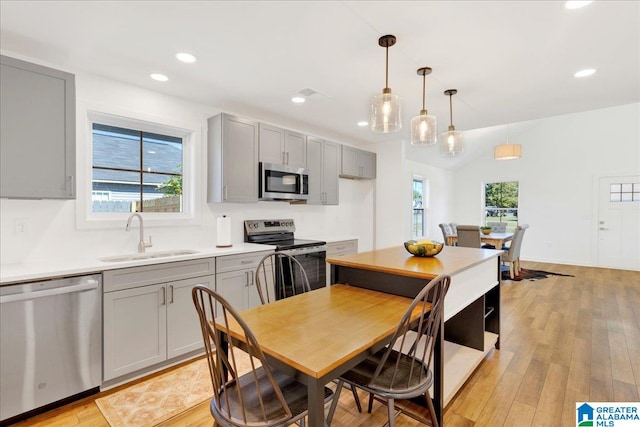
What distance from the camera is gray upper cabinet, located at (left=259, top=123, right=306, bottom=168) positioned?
11.9 feet

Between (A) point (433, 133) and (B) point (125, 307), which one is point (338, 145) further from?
(B) point (125, 307)

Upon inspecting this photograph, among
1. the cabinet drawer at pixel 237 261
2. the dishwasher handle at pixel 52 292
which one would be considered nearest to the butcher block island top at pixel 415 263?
the cabinet drawer at pixel 237 261

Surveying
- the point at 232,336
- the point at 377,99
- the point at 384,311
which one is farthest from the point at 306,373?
the point at 377,99

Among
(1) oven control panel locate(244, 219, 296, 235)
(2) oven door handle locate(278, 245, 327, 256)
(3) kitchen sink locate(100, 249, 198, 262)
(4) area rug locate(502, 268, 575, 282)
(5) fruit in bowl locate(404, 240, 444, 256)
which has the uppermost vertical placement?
(1) oven control panel locate(244, 219, 296, 235)

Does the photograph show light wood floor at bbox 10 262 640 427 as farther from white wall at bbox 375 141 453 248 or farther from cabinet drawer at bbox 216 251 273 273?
white wall at bbox 375 141 453 248

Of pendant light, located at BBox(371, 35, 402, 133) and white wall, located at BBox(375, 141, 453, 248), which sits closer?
pendant light, located at BBox(371, 35, 402, 133)

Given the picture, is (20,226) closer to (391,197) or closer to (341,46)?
(341,46)

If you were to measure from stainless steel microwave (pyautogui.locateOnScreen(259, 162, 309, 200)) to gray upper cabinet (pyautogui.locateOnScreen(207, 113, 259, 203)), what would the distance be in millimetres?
108

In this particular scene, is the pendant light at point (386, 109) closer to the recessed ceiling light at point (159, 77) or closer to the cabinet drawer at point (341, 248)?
the recessed ceiling light at point (159, 77)

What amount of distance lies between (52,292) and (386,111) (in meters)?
2.48

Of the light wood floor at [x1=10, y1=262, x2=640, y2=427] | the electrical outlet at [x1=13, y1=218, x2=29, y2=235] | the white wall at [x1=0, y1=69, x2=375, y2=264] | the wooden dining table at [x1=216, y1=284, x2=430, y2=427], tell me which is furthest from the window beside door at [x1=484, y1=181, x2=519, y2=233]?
the electrical outlet at [x1=13, y1=218, x2=29, y2=235]

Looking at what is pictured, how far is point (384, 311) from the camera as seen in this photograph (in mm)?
1640

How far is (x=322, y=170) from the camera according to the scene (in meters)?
4.40

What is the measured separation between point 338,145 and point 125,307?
340cm
